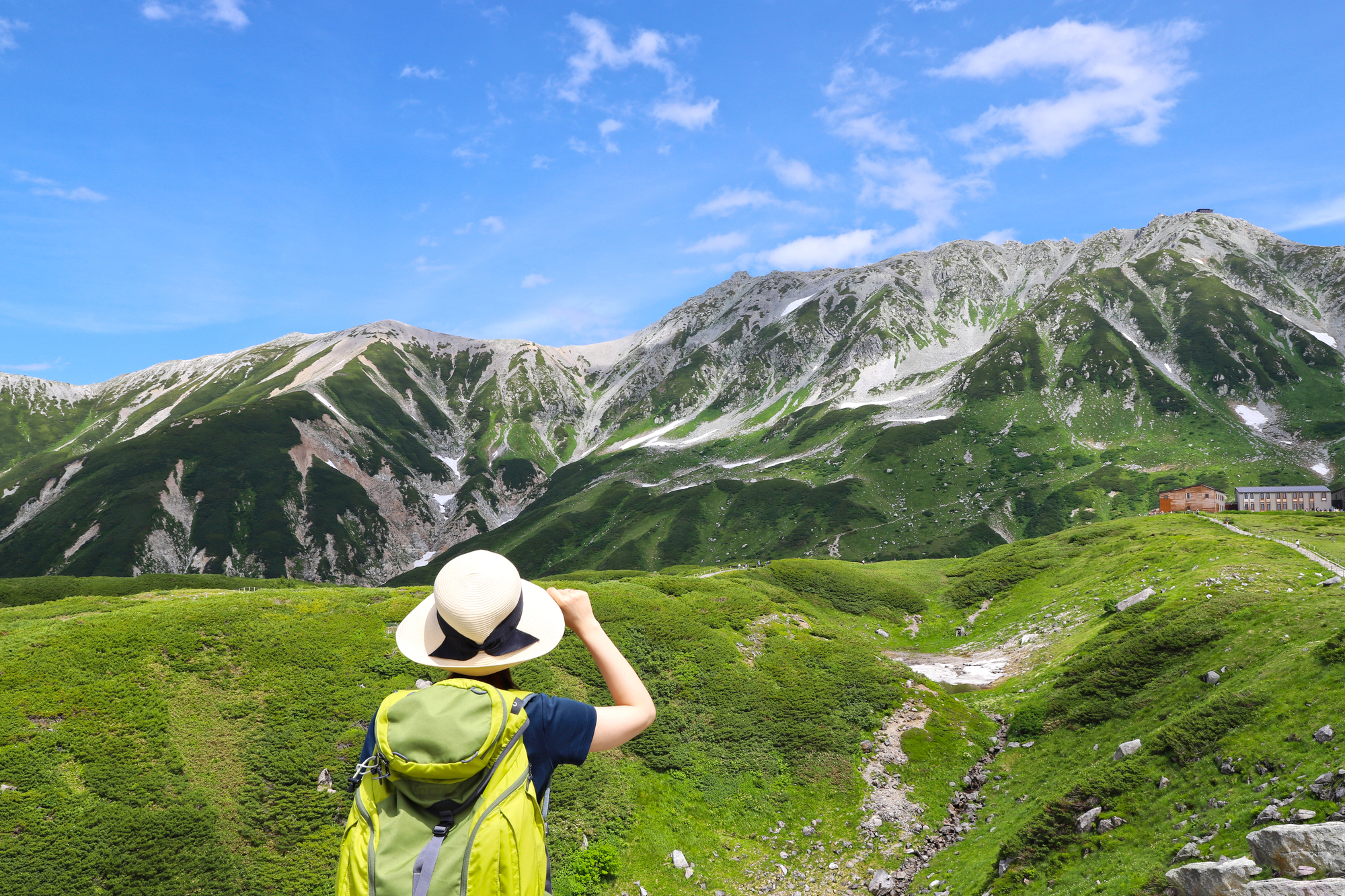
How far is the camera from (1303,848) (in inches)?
490

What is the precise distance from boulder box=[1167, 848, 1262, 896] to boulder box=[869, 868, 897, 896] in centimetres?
946

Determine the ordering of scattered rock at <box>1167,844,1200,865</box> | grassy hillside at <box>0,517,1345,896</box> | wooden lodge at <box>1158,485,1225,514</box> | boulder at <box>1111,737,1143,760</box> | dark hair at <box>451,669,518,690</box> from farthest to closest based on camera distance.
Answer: wooden lodge at <box>1158,485,1225,514</box> → boulder at <box>1111,737,1143,760</box> → grassy hillside at <box>0,517,1345,896</box> → scattered rock at <box>1167,844,1200,865</box> → dark hair at <box>451,669,518,690</box>

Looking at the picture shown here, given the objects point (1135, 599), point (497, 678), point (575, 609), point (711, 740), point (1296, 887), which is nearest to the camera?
point (497, 678)

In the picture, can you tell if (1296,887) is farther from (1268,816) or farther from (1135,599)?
(1135,599)

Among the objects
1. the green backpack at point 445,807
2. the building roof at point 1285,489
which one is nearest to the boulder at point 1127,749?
the green backpack at point 445,807

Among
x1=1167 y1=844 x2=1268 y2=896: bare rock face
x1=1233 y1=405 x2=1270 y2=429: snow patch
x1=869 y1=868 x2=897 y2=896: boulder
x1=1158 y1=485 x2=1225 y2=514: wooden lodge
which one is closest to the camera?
x1=1167 y1=844 x2=1268 y2=896: bare rock face

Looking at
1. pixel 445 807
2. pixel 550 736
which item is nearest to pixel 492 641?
pixel 550 736

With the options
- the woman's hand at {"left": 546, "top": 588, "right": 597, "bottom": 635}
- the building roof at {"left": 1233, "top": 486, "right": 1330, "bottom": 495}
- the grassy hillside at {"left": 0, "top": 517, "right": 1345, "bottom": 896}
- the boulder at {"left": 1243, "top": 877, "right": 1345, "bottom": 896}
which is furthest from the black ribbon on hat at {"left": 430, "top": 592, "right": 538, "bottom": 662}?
the building roof at {"left": 1233, "top": 486, "right": 1330, "bottom": 495}

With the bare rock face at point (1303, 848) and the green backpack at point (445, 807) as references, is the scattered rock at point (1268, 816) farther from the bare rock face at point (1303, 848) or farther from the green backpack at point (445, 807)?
the green backpack at point (445, 807)

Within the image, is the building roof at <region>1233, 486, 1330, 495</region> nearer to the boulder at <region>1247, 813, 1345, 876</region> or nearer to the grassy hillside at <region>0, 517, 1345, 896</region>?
Answer: the grassy hillside at <region>0, 517, 1345, 896</region>

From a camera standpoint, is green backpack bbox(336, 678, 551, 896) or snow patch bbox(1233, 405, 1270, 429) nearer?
green backpack bbox(336, 678, 551, 896)

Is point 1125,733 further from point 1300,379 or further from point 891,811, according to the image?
point 1300,379

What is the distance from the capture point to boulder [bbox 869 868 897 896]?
68.6 feet

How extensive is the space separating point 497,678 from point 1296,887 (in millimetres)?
15624
